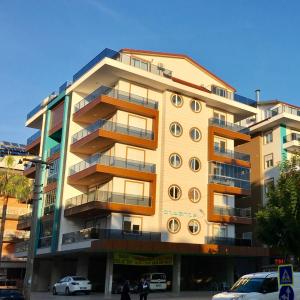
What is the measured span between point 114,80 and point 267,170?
22.3 meters

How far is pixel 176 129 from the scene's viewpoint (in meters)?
46.6

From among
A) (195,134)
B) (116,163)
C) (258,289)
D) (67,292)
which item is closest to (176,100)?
(195,134)

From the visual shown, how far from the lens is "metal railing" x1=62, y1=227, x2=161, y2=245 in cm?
3994

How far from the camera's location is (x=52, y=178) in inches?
1885

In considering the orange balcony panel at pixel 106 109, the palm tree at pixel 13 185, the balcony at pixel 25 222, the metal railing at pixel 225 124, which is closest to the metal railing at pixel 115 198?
the orange balcony panel at pixel 106 109

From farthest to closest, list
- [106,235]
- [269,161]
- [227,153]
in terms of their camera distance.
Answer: [269,161], [227,153], [106,235]

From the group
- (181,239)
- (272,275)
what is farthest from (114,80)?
(272,275)

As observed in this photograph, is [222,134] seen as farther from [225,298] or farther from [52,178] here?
[225,298]

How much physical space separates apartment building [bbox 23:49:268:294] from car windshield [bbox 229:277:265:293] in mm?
19096

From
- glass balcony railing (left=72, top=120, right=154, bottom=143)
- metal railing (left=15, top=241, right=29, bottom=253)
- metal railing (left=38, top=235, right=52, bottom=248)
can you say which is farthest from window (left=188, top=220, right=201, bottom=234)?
metal railing (left=15, top=241, right=29, bottom=253)

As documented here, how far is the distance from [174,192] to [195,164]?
396cm

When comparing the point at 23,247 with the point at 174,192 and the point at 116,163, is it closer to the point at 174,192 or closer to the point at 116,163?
the point at 116,163

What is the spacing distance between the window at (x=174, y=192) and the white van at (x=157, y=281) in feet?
23.1

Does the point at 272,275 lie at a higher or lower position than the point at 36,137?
lower
